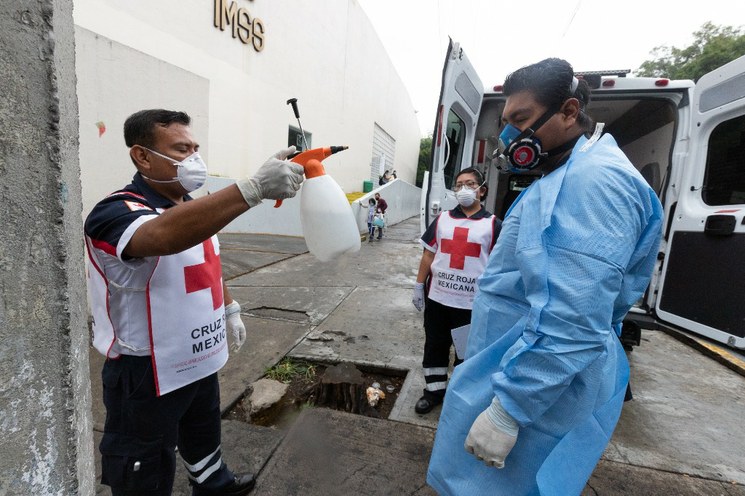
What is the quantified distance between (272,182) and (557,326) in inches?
34.8

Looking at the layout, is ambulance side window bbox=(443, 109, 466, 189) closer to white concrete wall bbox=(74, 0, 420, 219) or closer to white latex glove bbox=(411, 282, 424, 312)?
white latex glove bbox=(411, 282, 424, 312)

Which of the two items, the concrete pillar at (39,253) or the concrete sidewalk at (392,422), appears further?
the concrete sidewalk at (392,422)

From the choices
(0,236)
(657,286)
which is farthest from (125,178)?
(657,286)

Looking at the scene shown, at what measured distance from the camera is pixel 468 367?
4.16 ft

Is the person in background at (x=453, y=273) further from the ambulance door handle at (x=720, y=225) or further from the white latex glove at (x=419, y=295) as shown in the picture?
the ambulance door handle at (x=720, y=225)

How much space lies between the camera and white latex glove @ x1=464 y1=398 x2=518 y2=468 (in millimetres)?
1078

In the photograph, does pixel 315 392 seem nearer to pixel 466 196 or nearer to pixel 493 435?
pixel 466 196

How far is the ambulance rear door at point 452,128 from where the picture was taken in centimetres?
352

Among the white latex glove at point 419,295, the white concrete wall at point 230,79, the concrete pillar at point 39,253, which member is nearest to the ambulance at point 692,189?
the white latex glove at point 419,295

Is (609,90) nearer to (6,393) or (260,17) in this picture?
(6,393)

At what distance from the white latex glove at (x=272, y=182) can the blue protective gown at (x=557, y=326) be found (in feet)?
2.34

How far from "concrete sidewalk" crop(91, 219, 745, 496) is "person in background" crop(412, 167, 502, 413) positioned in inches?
9.9

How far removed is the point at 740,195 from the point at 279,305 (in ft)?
14.6

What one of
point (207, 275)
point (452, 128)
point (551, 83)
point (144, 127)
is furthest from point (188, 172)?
point (452, 128)
